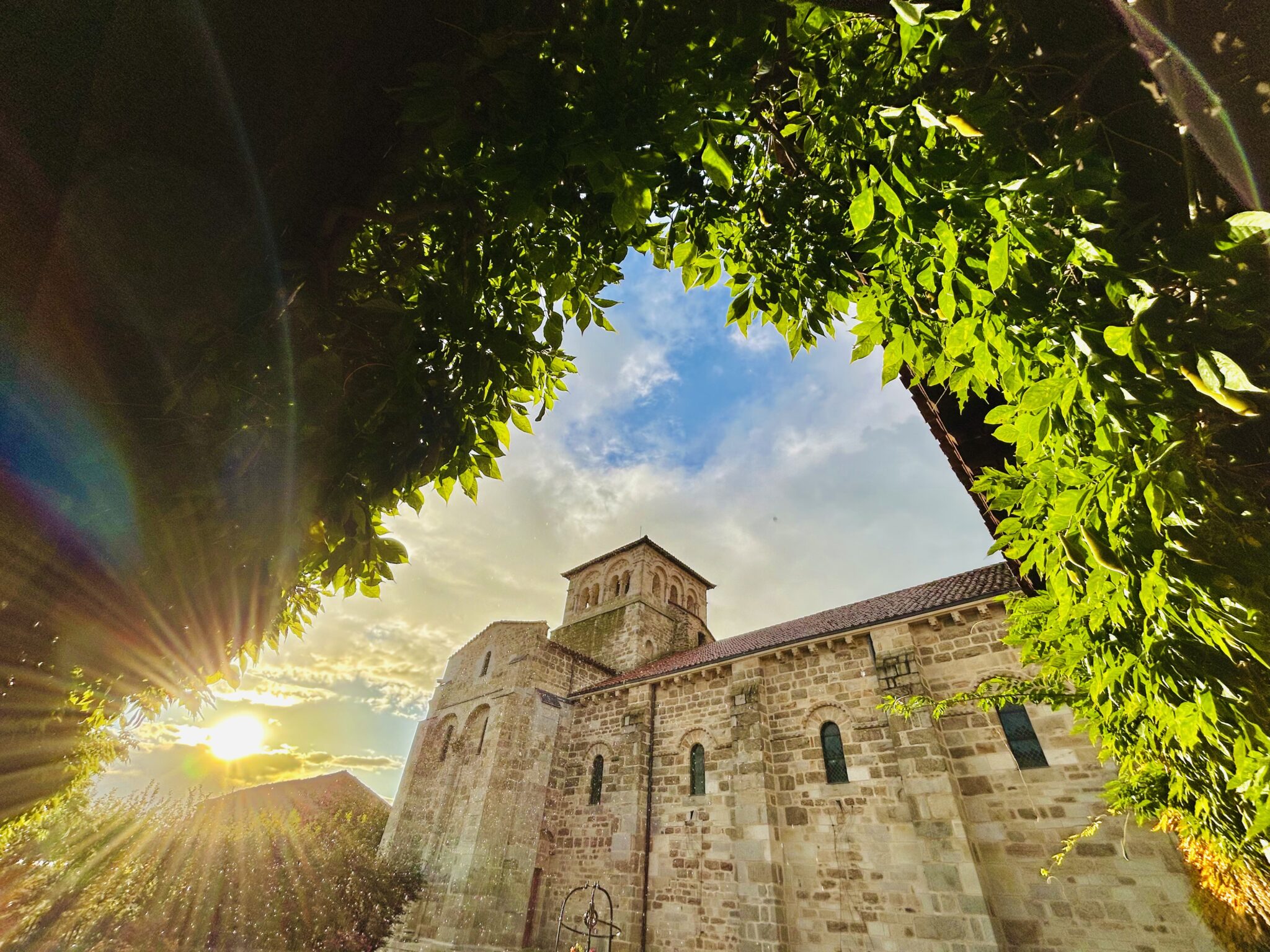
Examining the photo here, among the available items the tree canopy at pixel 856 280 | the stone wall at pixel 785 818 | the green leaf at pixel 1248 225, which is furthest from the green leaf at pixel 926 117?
the stone wall at pixel 785 818

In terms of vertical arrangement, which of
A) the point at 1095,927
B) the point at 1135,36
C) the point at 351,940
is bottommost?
the point at 351,940

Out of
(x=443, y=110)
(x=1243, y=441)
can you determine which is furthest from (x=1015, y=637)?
(x=443, y=110)

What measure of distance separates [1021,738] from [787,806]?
183 inches

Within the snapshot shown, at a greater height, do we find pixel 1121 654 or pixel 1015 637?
pixel 1015 637

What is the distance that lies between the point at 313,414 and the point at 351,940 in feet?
50.1

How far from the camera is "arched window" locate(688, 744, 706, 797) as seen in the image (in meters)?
12.2

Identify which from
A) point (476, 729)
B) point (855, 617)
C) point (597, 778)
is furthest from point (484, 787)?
point (855, 617)

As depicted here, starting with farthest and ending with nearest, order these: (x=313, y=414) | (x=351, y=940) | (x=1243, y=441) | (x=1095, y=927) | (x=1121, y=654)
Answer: (x=351, y=940) → (x=1095, y=927) → (x=1121, y=654) → (x=313, y=414) → (x=1243, y=441)

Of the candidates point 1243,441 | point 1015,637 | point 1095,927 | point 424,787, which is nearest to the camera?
point 1243,441

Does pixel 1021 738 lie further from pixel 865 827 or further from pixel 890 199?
pixel 890 199

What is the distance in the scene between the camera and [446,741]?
59.6ft

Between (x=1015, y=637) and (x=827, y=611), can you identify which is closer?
(x=1015, y=637)

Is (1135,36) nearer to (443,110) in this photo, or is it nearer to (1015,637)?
(443,110)

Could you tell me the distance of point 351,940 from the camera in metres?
11.5
